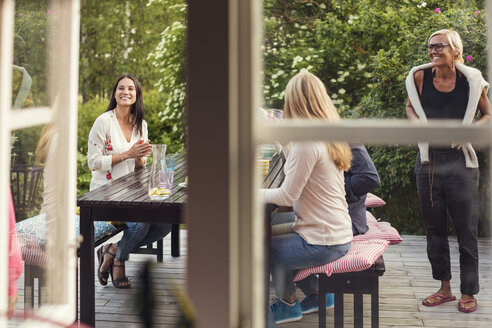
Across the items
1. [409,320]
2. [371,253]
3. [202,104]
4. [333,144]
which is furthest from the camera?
[371,253]

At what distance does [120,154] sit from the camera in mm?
4031

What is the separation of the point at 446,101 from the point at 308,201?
3.04 ft

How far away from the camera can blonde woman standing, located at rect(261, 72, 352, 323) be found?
1.34m

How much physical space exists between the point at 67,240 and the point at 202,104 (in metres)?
0.57

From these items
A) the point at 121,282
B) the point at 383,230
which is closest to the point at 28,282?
the point at 383,230

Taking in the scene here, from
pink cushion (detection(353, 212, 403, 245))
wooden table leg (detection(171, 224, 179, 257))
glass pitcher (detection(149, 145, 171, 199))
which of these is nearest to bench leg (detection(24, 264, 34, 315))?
pink cushion (detection(353, 212, 403, 245))

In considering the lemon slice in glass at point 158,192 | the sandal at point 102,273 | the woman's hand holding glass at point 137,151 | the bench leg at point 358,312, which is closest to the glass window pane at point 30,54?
the bench leg at point 358,312

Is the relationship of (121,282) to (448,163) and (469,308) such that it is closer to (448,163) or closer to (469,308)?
(469,308)

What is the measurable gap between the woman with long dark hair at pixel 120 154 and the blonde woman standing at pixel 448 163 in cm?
264

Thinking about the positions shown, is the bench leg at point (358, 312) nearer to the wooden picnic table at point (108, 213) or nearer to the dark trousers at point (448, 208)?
the dark trousers at point (448, 208)

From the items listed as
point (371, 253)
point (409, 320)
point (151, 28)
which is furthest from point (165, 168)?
point (151, 28)

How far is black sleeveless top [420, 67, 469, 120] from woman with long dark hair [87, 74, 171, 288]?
2827mm

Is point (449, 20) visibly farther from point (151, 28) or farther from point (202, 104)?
point (151, 28)

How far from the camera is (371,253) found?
7.38 feet
